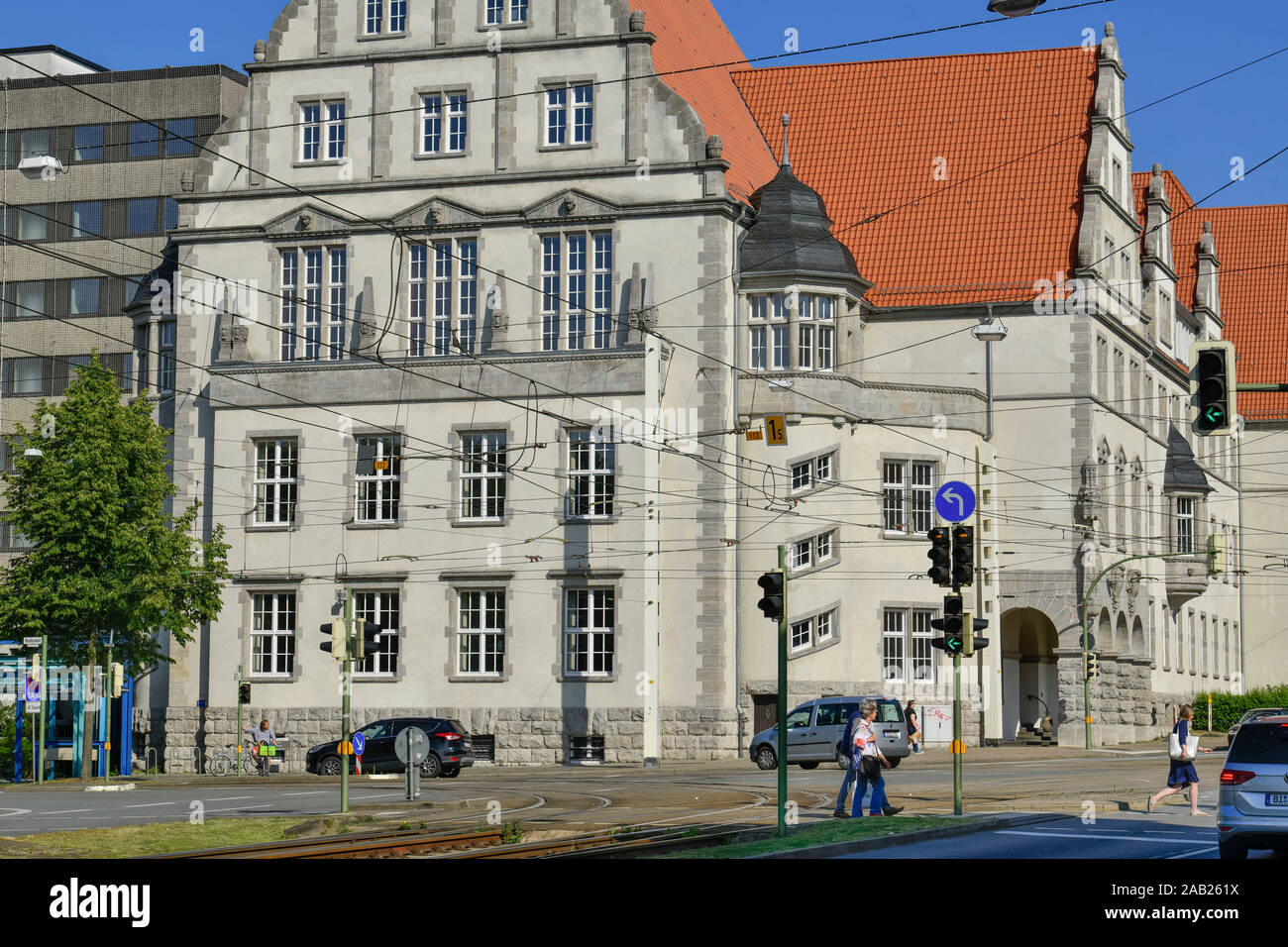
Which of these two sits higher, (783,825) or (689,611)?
(689,611)

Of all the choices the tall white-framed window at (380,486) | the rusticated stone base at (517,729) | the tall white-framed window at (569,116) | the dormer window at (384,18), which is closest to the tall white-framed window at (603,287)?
the tall white-framed window at (569,116)

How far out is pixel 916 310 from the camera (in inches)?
2270

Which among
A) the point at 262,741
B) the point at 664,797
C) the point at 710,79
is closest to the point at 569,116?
the point at 710,79

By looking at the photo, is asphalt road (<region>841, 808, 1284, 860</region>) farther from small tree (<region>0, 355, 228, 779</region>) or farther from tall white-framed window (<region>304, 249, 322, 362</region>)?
tall white-framed window (<region>304, 249, 322, 362</region>)

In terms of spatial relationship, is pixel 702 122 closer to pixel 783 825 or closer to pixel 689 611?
pixel 689 611

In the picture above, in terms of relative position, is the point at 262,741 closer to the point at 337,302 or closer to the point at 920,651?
the point at 337,302

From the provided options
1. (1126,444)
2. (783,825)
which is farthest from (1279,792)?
(1126,444)

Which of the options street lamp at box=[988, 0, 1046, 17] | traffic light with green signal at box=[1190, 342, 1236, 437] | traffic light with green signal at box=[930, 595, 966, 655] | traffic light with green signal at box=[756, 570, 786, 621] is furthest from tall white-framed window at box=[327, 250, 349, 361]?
street lamp at box=[988, 0, 1046, 17]

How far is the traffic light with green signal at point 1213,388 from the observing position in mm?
21188

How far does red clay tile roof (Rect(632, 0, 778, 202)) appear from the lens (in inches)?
2149

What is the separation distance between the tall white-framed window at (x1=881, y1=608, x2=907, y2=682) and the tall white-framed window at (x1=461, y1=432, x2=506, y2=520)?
35.7 ft

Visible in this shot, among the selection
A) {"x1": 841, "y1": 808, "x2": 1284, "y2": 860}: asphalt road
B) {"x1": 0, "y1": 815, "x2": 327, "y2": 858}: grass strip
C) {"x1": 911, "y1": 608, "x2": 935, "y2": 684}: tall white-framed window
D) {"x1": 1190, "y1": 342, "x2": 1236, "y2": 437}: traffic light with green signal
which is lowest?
{"x1": 0, "y1": 815, "x2": 327, "y2": 858}: grass strip

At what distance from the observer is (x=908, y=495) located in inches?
2089
